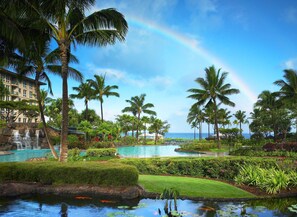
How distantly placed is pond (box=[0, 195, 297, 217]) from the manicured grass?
59cm

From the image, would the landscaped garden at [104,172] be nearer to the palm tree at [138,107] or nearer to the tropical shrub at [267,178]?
the tropical shrub at [267,178]

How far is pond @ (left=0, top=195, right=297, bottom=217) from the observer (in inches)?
308

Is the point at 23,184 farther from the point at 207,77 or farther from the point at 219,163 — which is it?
the point at 207,77

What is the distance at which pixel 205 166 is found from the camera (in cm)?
1377

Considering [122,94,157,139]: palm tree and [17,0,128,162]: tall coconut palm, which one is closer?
[17,0,128,162]: tall coconut palm

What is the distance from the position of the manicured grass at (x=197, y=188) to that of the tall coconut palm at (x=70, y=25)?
4.67 m

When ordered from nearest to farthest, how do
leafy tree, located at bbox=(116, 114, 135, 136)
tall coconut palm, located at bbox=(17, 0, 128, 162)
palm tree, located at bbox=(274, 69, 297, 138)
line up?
→ tall coconut palm, located at bbox=(17, 0, 128, 162) < palm tree, located at bbox=(274, 69, 297, 138) < leafy tree, located at bbox=(116, 114, 135, 136)

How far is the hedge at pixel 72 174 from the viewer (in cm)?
1037

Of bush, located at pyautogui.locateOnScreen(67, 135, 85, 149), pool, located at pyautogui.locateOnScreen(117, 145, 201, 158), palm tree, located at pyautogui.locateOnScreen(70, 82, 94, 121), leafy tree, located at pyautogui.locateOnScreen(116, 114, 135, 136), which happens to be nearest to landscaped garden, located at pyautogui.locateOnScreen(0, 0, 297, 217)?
pool, located at pyautogui.locateOnScreen(117, 145, 201, 158)

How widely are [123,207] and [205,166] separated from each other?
6444mm

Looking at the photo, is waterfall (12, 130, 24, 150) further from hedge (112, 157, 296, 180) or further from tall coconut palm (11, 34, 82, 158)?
hedge (112, 157, 296, 180)

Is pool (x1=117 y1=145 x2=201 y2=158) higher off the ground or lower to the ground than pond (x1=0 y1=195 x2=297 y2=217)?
higher

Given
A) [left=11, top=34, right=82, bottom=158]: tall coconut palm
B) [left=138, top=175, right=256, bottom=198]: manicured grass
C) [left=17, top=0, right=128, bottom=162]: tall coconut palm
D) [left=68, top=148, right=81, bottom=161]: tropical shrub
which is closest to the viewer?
[left=138, top=175, right=256, bottom=198]: manicured grass

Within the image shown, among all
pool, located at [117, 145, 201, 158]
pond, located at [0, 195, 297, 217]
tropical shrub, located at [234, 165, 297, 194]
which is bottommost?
pond, located at [0, 195, 297, 217]
